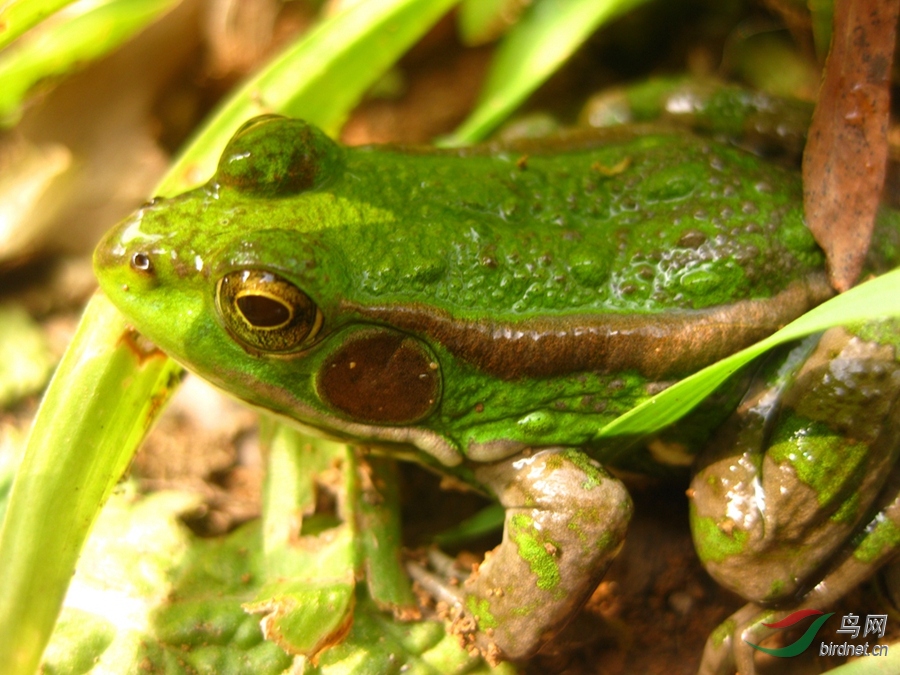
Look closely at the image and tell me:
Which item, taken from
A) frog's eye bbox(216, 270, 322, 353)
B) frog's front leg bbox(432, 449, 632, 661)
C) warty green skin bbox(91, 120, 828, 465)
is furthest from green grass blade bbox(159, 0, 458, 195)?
frog's front leg bbox(432, 449, 632, 661)

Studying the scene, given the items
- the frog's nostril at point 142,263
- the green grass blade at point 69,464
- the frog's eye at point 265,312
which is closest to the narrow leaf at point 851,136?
the frog's eye at point 265,312

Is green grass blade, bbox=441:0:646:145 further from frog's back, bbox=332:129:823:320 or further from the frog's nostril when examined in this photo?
the frog's nostril

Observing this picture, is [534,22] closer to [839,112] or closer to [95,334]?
[839,112]

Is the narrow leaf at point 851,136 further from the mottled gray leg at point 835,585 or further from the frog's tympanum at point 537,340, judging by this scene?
→ the mottled gray leg at point 835,585

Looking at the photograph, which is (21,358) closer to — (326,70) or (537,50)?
(326,70)

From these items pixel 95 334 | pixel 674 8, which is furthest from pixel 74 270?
pixel 674 8

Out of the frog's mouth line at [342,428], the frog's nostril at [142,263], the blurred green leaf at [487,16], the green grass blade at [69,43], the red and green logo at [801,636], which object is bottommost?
the red and green logo at [801,636]
